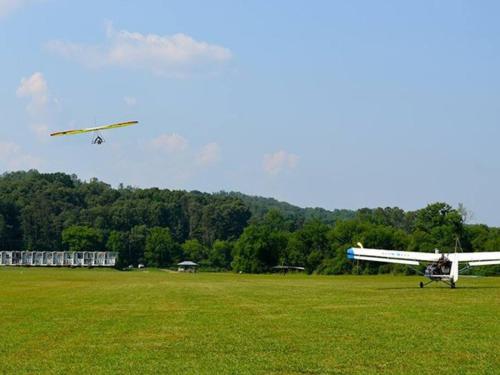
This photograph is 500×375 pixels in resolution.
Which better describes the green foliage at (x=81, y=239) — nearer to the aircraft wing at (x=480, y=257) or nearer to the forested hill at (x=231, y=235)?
the forested hill at (x=231, y=235)

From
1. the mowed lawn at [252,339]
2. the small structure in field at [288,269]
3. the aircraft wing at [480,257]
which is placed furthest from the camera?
the small structure in field at [288,269]

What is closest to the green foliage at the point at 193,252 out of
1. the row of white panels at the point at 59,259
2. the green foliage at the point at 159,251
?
the green foliage at the point at 159,251

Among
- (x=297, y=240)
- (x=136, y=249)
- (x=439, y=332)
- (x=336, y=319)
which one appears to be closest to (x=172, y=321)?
(x=336, y=319)

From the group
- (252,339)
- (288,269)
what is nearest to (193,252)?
(288,269)

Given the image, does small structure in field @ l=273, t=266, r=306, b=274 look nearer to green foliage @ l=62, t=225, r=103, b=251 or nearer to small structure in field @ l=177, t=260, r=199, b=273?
small structure in field @ l=177, t=260, r=199, b=273

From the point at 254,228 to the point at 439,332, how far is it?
4577 inches

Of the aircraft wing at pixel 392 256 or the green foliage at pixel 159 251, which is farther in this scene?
the green foliage at pixel 159 251

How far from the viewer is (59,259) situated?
15525 centimetres

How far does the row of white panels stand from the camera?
154125 mm

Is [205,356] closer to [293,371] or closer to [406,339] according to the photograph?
[293,371]

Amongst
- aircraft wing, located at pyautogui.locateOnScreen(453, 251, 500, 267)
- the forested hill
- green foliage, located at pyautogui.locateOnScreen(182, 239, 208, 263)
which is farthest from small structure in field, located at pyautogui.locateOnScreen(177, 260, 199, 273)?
aircraft wing, located at pyautogui.locateOnScreen(453, 251, 500, 267)

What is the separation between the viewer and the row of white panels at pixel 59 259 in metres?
154

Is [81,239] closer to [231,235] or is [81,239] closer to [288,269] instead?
[231,235]

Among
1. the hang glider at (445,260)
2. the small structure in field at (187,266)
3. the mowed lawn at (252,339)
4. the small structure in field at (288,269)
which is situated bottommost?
the small structure in field at (187,266)
